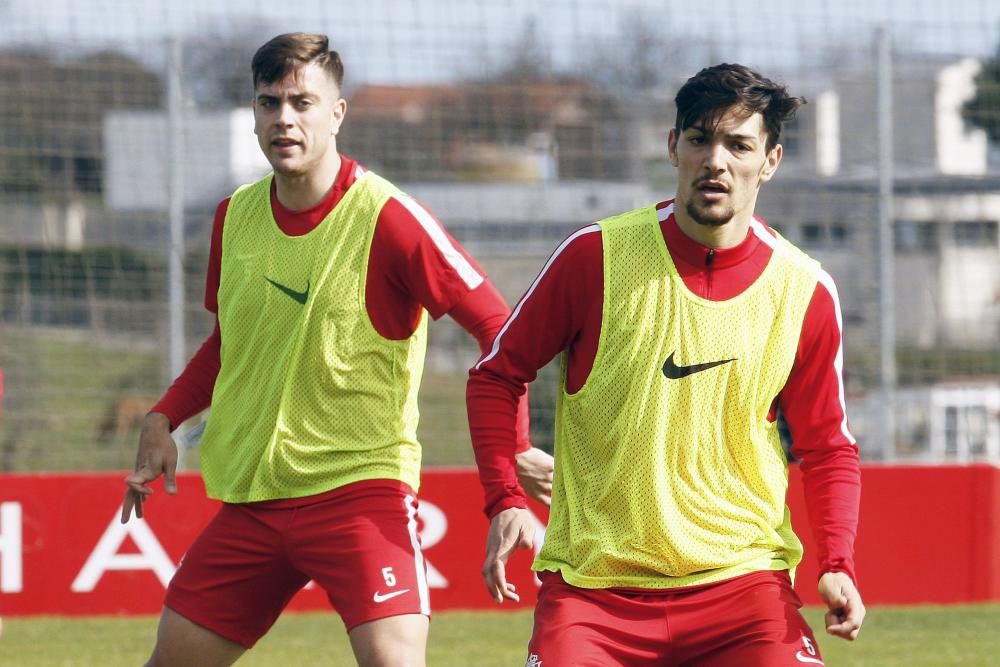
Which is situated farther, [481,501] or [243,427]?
[481,501]

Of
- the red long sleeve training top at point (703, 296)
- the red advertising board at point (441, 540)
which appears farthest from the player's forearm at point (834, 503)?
the red advertising board at point (441, 540)

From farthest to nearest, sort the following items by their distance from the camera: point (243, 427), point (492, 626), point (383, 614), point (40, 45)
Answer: point (40, 45), point (492, 626), point (243, 427), point (383, 614)

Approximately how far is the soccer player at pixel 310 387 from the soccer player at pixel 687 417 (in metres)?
0.62

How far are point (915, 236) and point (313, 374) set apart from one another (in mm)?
5472

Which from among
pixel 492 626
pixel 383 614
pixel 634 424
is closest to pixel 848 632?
pixel 634 424

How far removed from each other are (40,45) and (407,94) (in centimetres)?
199

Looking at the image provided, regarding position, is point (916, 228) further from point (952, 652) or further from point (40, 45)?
point (40, 45)

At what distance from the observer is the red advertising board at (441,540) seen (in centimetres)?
839

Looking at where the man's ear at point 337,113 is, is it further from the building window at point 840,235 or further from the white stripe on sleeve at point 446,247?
the building window at point 840,235

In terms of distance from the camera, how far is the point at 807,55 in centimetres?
912

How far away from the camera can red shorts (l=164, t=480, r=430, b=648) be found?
4.32 m

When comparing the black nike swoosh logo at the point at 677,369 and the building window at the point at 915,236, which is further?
the building window at the point at 915,236

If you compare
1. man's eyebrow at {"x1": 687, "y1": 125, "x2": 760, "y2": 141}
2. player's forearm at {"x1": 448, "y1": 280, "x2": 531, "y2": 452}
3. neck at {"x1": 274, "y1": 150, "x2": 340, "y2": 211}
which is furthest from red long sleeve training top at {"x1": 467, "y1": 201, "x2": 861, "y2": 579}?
neck at {"x1": 274, "y1": 150, "x2": 340, "y2": 211}

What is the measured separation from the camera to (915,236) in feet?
29.8
